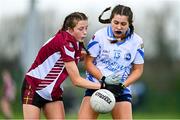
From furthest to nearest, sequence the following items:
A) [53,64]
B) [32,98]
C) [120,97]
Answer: [120,97] < [32,98] < [53,64]

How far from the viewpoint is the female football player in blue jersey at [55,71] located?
385 inches

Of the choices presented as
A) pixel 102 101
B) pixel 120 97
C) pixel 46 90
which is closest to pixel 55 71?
pixel 46 90

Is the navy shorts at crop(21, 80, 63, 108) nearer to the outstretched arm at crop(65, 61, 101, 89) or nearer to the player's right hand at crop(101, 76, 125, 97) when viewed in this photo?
the outstretched arm at crop(65, 61, 101, 89)

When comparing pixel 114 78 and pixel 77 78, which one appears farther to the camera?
pixel 114 78

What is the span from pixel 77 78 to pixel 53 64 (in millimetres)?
349

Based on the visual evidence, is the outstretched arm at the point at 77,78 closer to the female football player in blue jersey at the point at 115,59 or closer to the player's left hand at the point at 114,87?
the player's left hand at the point at 114,87

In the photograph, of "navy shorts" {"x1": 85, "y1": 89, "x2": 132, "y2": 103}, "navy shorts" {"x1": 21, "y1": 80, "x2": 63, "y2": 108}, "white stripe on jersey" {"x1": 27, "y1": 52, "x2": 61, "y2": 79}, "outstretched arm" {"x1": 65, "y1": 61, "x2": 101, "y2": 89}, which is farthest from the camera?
"navy shorts" {"x1": 85, "y1": 89, "x2": 132, "y2": 103}

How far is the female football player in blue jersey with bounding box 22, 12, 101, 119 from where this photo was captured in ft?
32.1

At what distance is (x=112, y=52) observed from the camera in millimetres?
10070

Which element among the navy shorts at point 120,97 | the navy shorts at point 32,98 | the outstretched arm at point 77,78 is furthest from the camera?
the navy shorts at point 120,97

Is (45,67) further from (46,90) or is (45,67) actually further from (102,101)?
(102,101)

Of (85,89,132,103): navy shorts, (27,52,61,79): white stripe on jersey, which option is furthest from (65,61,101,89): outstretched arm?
(85,89,132,103): navy shorts

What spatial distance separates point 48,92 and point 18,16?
151 ft

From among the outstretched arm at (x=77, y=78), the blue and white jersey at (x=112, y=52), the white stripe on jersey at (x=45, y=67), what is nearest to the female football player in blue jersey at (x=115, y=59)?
the blue and white jersey at (x=112, y=52)
